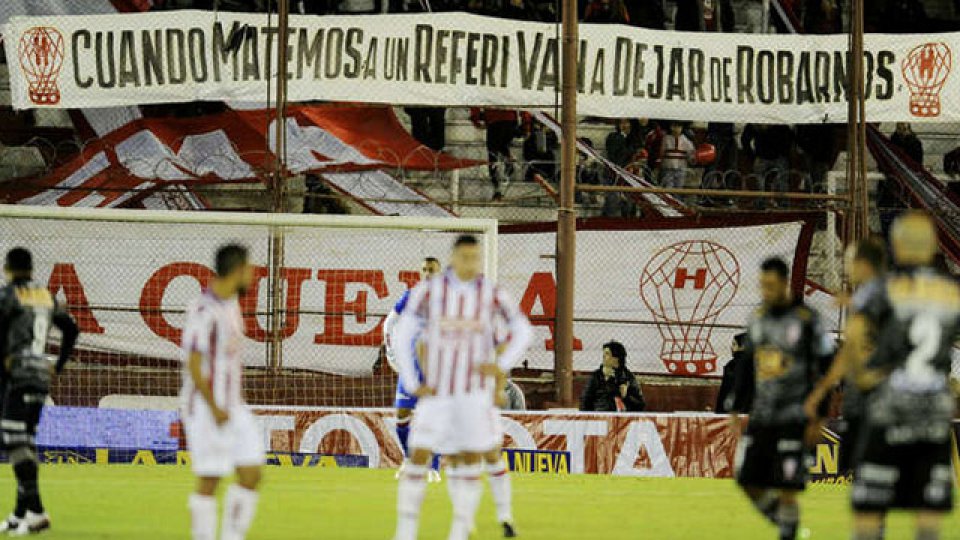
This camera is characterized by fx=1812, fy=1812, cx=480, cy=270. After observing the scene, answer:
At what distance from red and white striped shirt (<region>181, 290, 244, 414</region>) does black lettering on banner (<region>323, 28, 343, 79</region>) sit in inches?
467

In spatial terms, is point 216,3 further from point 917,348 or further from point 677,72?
point 917,348

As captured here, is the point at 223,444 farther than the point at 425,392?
No

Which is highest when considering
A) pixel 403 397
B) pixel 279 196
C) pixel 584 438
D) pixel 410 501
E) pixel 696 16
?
pixel 696 16

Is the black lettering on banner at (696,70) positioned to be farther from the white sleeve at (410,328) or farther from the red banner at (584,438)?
the white sleeve at (410,328)

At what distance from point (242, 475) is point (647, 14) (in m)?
15.4

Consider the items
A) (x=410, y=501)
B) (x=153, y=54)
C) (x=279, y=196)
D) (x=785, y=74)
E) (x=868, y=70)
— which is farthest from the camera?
(x=785, y=74)

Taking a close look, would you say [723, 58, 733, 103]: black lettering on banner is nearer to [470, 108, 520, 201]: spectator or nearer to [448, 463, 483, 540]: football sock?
[470, 108, 520, 201]: spectator

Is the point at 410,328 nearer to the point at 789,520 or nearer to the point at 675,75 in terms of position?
the point at 789,520

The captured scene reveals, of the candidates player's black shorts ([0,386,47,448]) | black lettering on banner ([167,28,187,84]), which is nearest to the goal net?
Answer: black lettering on banner ([167,28,187,84])

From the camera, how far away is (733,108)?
22094mm

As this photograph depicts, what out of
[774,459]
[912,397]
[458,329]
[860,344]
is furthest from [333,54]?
[912,397]

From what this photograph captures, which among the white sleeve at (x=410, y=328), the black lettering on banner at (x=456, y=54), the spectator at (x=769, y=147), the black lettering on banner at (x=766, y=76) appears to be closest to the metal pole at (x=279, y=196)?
the black lettering on banner at (x=456, y=54)

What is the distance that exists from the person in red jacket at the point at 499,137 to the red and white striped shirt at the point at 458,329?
39.7 feet

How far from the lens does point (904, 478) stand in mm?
9000
